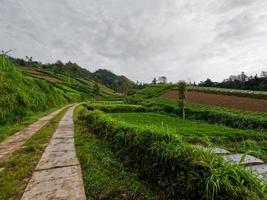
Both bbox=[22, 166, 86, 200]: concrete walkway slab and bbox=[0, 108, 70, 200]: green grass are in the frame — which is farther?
bbox=[0, 108, 70, 200]: green grass

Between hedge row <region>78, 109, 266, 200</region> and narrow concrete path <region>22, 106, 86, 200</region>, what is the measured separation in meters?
1.41

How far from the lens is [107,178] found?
480 centimetres

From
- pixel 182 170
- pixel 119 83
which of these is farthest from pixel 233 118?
pixel 119 83

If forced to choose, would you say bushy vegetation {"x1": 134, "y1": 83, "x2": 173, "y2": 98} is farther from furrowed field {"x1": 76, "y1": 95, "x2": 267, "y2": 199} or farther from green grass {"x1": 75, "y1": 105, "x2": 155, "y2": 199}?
furrowed field {"x1": 76, "y1": 95, "x2": 267, "y2": 199}

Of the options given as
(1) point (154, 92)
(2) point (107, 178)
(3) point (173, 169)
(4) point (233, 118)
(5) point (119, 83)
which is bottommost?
(4) point (233, 118)

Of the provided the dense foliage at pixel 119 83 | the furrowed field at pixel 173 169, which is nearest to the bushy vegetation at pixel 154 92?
the dense foliage at pixel 119 83

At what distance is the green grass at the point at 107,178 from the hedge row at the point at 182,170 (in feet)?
0.84

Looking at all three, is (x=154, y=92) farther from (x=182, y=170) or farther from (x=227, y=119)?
(x=182, y=170)

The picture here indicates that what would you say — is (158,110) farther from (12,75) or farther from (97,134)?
(97,134)

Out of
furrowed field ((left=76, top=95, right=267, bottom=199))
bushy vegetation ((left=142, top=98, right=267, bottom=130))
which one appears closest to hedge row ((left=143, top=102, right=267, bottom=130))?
bushy vegetation ((left=142, top=98, right=267, bottom=130))

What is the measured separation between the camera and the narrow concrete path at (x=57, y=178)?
3.84 metres

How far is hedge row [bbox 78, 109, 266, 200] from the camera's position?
2.91m

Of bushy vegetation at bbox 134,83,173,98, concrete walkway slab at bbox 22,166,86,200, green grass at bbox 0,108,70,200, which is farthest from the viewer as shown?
bushy vegetation at bbox 134,83,173,98

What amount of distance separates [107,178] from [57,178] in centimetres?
108
